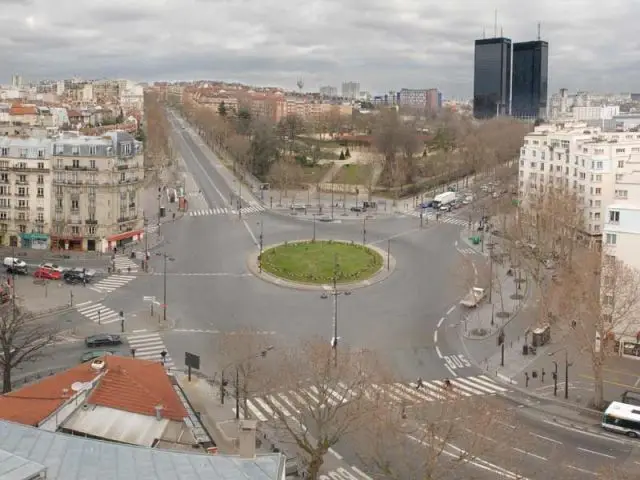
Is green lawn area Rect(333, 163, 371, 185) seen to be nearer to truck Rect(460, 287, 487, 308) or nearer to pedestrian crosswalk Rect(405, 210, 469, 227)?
pedestrian crosswalk Rect(405, 210, 469, 227)

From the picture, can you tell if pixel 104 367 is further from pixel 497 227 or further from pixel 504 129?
pixel 504 129

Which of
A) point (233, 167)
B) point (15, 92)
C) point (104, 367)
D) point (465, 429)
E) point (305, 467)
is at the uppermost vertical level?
point (15, 92)

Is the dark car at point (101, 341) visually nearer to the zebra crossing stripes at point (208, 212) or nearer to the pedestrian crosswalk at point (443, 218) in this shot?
the zebra crossing stripes at point (208, 212)

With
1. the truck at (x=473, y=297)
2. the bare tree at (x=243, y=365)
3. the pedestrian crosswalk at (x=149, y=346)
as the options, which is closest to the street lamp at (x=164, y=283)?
the pedestrian crosswalk at (x=149, y=346)

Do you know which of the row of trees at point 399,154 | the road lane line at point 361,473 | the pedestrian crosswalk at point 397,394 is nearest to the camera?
the road lane line at point 361,473

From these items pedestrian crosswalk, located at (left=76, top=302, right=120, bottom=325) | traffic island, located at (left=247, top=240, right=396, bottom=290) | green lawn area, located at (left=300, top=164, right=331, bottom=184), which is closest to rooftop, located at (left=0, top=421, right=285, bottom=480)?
pedestrian crosswalk, located at (left=76, top=302, right=120, bottom=325)

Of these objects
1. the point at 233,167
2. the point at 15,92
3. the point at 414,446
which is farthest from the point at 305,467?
the point at 15,92

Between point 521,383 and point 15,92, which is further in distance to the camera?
point 15,92
